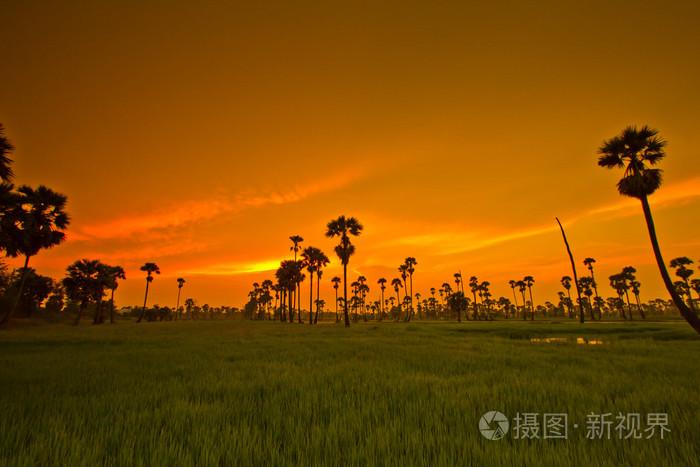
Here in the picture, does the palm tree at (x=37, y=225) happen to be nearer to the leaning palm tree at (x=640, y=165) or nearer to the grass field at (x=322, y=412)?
the grass field at (x=322, y=412)

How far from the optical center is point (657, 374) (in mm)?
7973

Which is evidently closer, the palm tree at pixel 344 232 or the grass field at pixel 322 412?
the grass field at pixel 322 412

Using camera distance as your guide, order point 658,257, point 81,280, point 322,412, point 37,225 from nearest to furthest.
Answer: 1. point 322,412
2. point 658,257
3. point 37,225
4. point 81,280

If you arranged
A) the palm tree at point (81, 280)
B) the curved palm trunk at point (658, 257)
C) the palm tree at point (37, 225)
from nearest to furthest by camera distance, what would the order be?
the curved palm trunk at point (658, 257)
the palm tree at point (37, 225)
the palm tree at point (81, 280)

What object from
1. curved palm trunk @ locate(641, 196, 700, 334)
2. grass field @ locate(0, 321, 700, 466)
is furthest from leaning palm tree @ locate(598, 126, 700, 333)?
grass field @ locate(0, 321, 700, 466)

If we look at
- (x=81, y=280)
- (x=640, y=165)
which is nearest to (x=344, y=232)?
(x=640, y=165)

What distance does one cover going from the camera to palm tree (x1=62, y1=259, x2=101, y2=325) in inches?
2340

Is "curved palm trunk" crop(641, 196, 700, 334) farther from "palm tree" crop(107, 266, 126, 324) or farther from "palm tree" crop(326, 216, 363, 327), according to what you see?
"palm tree" crop(107, 266, 126, 324)

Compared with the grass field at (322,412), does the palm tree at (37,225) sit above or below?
above

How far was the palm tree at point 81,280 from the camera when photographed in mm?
59438

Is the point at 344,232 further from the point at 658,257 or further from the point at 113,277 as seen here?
the point at 113,277

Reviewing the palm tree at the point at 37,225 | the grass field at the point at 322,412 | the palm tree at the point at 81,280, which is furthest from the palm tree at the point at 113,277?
the grass field at the point at 322,412

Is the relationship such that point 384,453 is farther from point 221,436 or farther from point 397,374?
point 397,374

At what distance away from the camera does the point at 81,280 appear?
60.1 meters
